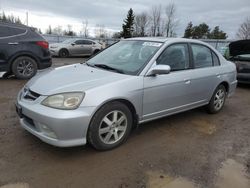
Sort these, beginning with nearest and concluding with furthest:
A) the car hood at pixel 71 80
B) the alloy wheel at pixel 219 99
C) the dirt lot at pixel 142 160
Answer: the dirt lot at pixel 142 160 → the car hood at pixel 71 80 → the alloy wheel at pixel 219 99

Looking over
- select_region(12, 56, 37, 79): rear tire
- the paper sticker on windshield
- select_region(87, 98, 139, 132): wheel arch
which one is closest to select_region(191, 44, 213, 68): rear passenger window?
the paper sticker on windshield

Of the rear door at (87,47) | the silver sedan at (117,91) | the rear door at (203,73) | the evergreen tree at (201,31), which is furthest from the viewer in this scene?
the evergreen tree at (201,31)

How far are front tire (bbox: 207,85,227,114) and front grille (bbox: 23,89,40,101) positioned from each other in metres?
3.49

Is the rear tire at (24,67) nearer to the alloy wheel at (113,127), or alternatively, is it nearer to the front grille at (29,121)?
the front grille at (29,121)

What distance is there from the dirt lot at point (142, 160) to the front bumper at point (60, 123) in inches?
11.8

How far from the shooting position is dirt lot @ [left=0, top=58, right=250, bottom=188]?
303 centimetres

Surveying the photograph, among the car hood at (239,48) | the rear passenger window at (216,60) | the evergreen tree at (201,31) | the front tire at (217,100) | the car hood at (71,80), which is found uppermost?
the evergreen tree at (201,31)

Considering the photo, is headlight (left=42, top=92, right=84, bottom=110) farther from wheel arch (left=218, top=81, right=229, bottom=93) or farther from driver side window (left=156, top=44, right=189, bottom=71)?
wheel arch (left=218, top=81, right=229, bottom=93)

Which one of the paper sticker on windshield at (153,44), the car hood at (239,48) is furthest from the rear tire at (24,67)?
the car hood at (239,48)

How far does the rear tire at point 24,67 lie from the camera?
799cm

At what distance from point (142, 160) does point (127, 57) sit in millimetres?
1720

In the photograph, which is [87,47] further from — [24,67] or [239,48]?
[239,48]

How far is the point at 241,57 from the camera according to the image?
883cm

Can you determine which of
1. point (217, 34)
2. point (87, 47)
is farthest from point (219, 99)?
point (217, 34)
